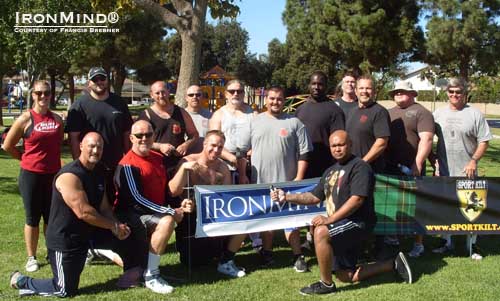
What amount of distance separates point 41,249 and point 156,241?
2042 mm

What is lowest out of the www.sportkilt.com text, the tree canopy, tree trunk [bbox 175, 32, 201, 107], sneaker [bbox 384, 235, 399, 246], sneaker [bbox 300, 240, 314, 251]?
sneaker [bbox 300, 240, 314, 251]

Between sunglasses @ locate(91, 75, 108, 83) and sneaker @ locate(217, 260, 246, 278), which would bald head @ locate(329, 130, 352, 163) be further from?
sunglasses @ locate(91, 75, 108, 83)

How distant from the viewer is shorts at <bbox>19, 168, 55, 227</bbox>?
5371 millimetres

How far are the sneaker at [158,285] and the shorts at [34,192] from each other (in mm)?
1436

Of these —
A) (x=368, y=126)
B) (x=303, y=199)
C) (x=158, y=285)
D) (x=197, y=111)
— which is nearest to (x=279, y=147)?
(x=303, y=199)

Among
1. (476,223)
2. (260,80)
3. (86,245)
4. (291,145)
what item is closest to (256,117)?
(291,145)

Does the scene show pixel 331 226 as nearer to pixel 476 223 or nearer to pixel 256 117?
pixel 256 117

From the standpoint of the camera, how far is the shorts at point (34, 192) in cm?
537

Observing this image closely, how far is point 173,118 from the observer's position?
19.2ft

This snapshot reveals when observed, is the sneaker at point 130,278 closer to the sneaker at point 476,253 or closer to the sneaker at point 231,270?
the sneaker at point 231,270

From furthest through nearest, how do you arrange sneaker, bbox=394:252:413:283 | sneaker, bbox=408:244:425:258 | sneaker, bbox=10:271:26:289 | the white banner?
sneaker, bbox=408:244:425:258 → the white banner → sneaker, bbox=394:252:413:283 → sneaker, bbox=10:271:26:289

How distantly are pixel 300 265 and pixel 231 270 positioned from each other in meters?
0.72

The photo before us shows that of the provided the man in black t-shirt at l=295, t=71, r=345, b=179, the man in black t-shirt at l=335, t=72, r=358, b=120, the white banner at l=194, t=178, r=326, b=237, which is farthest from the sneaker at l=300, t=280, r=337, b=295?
the man in black t-shirt at l=335, t=72, r=358, b=120

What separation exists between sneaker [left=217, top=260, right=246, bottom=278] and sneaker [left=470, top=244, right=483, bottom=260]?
104 inches
